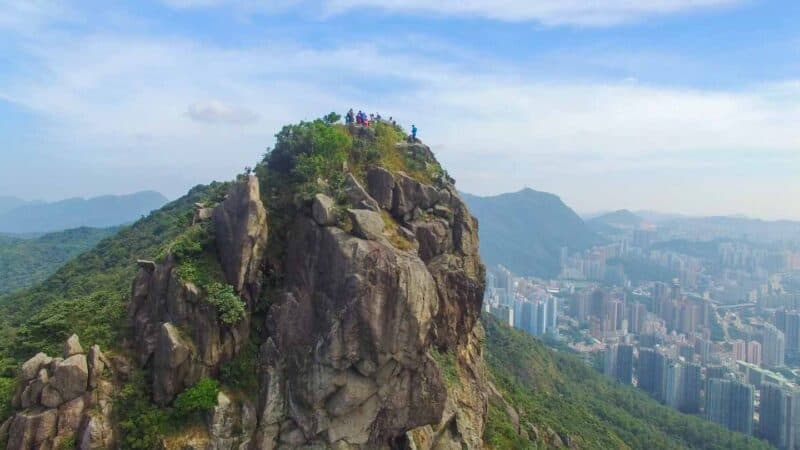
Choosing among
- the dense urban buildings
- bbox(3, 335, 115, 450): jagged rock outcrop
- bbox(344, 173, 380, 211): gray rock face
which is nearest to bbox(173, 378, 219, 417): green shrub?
bbox(3, 335, 115, 450): jagged rock outcrop

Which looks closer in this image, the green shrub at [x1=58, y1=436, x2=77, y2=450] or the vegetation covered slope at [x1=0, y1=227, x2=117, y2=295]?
the green shrub at [x1=58, y1=436, x2=77, y2=450]

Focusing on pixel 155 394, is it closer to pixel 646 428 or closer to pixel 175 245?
pixel 175 245

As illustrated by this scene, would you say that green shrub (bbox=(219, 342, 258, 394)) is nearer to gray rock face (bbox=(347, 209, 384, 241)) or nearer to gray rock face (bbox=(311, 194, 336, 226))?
gray rock face (bbox=(311, 194, 336, 226))

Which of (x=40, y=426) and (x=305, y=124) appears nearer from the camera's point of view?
(x=40, y=426)

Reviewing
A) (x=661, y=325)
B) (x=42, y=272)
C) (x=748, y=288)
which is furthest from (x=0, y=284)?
(x=748, y=288)

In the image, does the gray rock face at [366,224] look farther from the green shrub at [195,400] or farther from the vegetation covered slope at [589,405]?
the vegetation covered slope at [589,405]

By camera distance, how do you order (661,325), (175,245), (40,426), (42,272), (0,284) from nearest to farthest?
(40,426)
(175,245)
(0,284)
(42,272)
(661,325)
